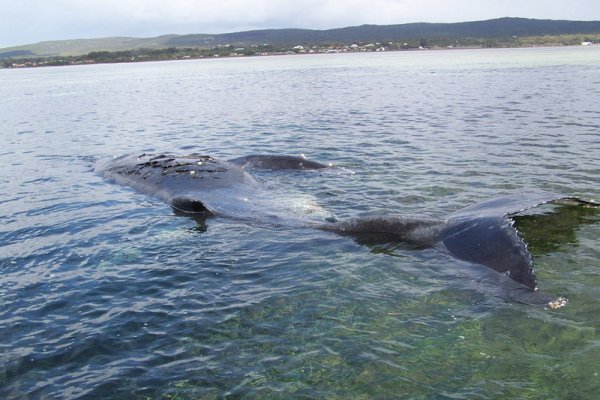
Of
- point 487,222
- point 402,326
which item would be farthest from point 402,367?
point 487,222

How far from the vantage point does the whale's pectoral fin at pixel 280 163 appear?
18766mm

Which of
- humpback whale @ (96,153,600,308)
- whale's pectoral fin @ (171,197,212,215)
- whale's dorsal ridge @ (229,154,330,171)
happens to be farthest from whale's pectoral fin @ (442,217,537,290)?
whale's dorsal ridge @ (229,154,330,171)

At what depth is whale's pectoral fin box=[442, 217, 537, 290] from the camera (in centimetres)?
847

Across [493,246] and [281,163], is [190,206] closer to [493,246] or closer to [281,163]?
[281,163]

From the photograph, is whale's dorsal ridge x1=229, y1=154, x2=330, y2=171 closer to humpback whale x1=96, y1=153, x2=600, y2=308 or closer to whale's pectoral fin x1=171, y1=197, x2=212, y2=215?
humpback whale x1=96, y1=153, x2=600, y2=308

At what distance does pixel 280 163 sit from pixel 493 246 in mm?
10988

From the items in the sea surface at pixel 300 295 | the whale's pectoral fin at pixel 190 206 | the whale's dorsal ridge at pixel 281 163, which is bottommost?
the sea surface at pixel 300 295

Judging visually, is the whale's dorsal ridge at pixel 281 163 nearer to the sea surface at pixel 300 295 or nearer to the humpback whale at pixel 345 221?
the humpback whale at pixel 345 221

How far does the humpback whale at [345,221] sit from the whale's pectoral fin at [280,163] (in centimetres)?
4

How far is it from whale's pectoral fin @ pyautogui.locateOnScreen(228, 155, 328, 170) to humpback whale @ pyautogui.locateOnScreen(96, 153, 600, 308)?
36 millimetres

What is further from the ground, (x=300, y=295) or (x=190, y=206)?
(x=190, y=206)

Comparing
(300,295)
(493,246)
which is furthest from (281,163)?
(493,246)

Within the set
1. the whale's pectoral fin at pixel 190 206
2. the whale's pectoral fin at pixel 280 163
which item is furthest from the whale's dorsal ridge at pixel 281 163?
the whale's pectoral fin at pixel 190 206

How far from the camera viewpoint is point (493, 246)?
9.03m
